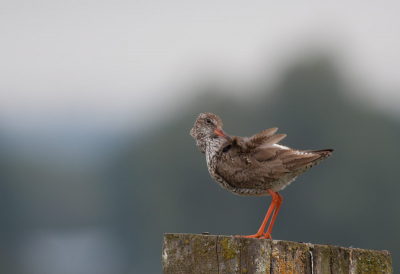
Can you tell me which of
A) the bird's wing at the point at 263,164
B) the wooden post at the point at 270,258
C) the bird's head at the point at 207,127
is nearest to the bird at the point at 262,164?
the bird's wing at the point at 263,164

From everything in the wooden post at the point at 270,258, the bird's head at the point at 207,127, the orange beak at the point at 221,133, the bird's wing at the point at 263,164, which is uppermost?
the bird's head at the point at 207,127

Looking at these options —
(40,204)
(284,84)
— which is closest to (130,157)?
(40,204)

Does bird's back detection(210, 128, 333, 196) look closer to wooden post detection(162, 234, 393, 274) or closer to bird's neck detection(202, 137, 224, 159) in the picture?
bird's neck detection(202, 137, 224, 159)

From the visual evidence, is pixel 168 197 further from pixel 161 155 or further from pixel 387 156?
pixel 387 156

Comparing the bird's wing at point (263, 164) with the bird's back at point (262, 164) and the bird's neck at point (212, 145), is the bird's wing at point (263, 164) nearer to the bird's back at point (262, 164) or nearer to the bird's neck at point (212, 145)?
the bird's back at point (262, 164)

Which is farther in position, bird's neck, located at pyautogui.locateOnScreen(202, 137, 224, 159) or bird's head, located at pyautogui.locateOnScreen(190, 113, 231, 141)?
bird's head, located at pyautogui.locateOnScreen(190, 113, 231, 141)

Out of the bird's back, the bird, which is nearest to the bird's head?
the bird

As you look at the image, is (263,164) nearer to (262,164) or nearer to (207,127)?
(262,164)

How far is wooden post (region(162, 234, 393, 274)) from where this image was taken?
5777 millimetres

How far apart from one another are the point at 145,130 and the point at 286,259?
164579mm

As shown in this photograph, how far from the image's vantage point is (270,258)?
5.80m

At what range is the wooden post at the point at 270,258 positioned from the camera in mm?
5777

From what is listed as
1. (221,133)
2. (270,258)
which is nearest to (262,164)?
(221,133)

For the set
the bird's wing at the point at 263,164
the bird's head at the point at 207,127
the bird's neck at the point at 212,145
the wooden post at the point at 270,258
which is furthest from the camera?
the bird's head at the point at 207,127
